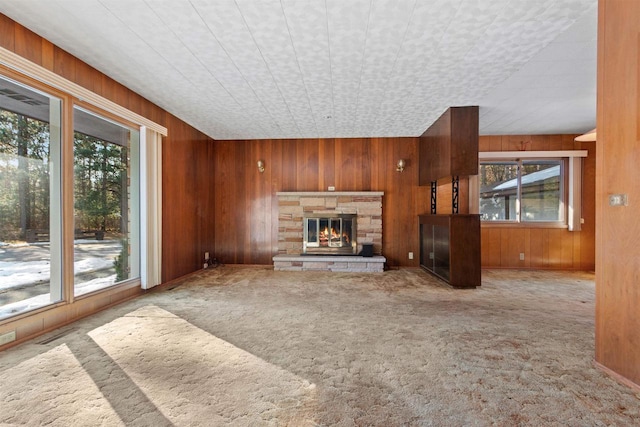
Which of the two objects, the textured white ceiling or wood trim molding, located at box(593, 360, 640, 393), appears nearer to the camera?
wood trim molding, located at box(593, 360, 640, 393)

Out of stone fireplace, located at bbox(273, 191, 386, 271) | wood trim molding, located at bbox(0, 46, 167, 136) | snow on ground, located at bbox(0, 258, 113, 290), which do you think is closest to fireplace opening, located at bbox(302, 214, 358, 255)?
stone fireplace, located at bbox(273, 191, 386, 271)

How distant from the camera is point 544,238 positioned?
539 cm

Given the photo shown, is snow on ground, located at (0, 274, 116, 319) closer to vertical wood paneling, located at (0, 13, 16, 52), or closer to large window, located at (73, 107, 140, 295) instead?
large window, located at (73, 107, 140, 295)

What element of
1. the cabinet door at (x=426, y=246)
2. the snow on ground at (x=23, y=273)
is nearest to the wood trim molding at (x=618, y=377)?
the cabinet door at (x=426, y=246)

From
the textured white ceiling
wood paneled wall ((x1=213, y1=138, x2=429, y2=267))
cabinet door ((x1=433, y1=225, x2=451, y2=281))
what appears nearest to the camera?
the textured white ceiling

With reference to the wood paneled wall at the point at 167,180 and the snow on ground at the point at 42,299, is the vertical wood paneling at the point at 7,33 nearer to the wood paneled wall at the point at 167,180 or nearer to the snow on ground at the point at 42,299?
the wood paneled wall at the point at 167,180

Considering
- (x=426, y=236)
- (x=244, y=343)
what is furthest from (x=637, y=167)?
(x=426, y=236)

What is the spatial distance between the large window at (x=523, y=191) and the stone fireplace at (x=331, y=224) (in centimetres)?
218

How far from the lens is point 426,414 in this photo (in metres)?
1.49

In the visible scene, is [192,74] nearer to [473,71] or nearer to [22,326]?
[22,326]

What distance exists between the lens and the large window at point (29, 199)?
7.46 ft

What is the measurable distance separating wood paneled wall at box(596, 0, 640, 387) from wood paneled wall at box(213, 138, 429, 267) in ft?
12.0

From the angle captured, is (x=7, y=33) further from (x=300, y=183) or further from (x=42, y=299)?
(x=300, y=183)

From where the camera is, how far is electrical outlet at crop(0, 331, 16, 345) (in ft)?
7.15
